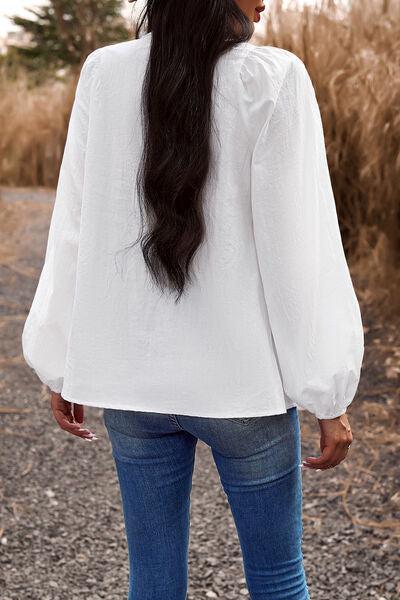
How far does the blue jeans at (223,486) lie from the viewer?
1054mm

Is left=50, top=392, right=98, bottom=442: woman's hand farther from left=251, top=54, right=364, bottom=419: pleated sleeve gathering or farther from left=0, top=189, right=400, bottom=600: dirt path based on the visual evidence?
left=0, top=189, right=400, bottom=600: dirt path

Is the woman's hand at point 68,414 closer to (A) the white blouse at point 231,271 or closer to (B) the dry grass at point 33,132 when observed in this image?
(A) the white blouse at point 231,271

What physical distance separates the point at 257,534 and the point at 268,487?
81 millimetres

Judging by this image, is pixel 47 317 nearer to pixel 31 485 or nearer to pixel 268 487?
pixel 268 487

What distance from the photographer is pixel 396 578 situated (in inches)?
82.8

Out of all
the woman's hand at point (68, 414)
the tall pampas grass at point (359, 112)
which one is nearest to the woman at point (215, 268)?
the woman's hand at point (68, 414)

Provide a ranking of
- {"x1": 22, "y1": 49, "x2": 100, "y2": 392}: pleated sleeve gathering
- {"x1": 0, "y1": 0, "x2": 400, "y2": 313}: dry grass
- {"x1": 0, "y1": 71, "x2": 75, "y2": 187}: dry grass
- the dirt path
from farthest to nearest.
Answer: {"x1": 0, "y1": 71, "x2": 75, "y2": 187}: dry grass < {"x1": 0, "y1": 0, "x2": 400, "y2": 313}: dry grass < the dirt path < {"x1": 22, "y1": 49, "x2": 100, "y2": 392}: pleated sleeve gathering

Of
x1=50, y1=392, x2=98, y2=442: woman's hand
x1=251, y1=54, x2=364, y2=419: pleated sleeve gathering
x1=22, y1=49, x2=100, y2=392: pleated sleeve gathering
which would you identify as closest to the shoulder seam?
x1=251, y1=54, x2=364, y2=419: pleated sleeve gathering

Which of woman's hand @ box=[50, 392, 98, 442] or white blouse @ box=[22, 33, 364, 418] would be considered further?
woman's hand @ box=[50, 392, 98, 442]

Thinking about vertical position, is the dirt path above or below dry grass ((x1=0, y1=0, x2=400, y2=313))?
below

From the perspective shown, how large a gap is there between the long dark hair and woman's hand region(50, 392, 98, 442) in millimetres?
304

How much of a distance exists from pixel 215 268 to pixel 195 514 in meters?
1.61

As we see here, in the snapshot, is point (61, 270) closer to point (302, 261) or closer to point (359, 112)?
point (302, 261)

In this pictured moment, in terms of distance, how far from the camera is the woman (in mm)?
996
